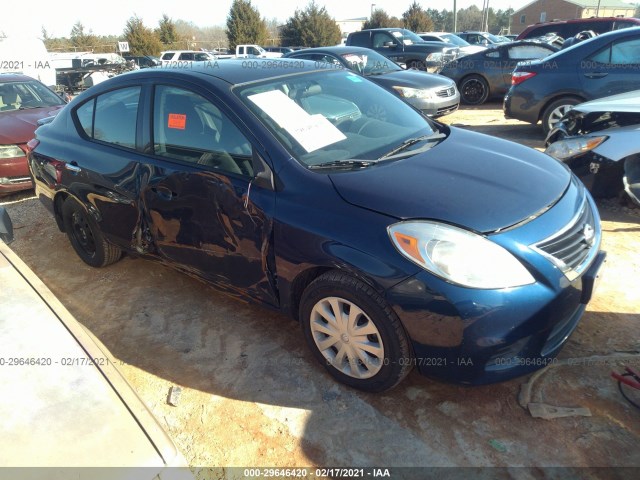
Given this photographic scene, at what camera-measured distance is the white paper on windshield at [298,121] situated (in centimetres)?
267

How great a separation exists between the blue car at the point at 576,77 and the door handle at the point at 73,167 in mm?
6119

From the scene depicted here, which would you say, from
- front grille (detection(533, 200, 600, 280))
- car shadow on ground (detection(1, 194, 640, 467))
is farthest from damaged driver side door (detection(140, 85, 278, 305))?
front grille (detection(533, 200, 600, 280))

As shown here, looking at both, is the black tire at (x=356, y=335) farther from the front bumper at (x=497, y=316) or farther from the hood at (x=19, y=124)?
the hood at (x=19, y=124)

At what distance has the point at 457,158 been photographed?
2709 mm

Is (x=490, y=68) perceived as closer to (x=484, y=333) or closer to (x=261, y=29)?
(x=484, y=333)

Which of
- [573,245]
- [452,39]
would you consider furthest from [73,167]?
[452,39]

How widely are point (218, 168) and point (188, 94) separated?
1.87ft

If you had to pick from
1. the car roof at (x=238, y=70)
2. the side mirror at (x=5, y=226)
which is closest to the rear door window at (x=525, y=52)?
the car roof at (x=238, y=70)

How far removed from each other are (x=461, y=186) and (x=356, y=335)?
92 centimetres

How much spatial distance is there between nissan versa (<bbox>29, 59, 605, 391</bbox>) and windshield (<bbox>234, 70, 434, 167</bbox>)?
13mm

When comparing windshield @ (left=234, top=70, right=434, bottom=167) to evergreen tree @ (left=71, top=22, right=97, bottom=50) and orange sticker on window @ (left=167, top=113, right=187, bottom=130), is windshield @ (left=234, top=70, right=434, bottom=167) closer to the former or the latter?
orange sticker on window @ (left=167, top=113, right=187, bottom=130)

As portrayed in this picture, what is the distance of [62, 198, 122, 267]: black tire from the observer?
3.86m

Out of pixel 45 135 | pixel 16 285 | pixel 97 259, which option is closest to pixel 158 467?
pixel 16 285

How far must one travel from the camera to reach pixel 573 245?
2.28 m
